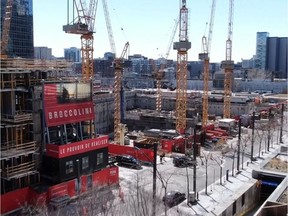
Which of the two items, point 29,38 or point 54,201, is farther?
point 29,38

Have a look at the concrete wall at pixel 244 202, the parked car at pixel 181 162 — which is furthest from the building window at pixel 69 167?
the parked car at pixel 181 162

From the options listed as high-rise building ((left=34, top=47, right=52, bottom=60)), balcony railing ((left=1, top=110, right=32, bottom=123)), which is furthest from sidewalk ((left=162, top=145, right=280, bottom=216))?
high-rise building ((left=34, top=47, right=52, bottom=60))

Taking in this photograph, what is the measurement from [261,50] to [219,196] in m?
164

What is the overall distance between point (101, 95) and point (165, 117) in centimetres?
960

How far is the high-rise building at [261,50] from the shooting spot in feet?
576

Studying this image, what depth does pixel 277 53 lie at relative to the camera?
549ft

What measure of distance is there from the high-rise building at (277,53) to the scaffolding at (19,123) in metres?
154

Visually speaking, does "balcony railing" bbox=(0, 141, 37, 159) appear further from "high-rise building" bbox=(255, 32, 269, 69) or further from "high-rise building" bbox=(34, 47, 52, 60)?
"high-rise building" bbox=(255, 32, 269, 69)

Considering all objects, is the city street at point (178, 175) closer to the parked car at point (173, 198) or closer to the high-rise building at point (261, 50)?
the parked car at point (173, 198)

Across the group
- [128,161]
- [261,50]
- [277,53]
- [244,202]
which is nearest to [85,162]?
[128,161]

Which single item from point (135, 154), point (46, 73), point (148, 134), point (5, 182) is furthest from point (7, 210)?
point (148, 134)

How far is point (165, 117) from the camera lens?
55562 millimetres

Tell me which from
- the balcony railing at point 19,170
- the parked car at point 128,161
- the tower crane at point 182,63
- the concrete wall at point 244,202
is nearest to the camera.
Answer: the balcony railing at point 19,170

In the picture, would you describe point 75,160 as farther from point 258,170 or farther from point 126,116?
point 126,116
